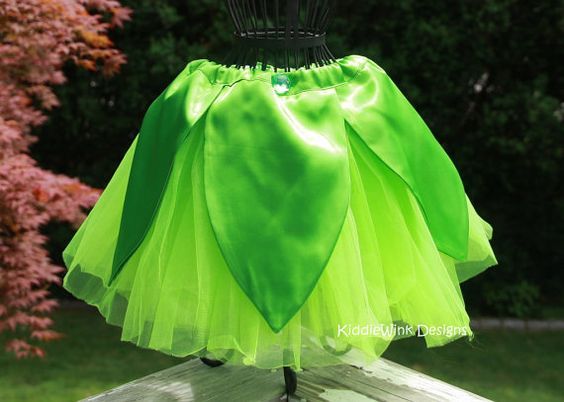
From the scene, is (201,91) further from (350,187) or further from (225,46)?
(225,46)

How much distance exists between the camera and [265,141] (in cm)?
121

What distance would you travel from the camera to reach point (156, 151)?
1328mm

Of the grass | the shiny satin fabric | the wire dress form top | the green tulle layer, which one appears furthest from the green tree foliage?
the green tulle layer

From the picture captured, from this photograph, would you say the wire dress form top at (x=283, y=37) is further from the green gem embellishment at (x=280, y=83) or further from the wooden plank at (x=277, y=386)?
the wooden plank at (x=277, y=386)

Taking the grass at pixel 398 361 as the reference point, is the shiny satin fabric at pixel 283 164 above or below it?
above

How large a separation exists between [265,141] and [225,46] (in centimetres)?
235

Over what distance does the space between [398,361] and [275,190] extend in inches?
88.4

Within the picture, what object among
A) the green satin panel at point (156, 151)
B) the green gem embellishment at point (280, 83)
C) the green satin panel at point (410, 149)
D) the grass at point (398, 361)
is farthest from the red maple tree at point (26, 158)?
Answer: the green satin panel at point (410, 149)

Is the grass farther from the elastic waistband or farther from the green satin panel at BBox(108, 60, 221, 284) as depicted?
the elastic waistband

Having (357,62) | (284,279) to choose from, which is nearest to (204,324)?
(284,279)

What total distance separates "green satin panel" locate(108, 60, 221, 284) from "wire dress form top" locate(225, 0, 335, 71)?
0.35 ft

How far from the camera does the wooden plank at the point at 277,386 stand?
5.09ft

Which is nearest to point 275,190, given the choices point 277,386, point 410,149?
point 410,149

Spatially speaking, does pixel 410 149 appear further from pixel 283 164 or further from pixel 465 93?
pixel 465 93
